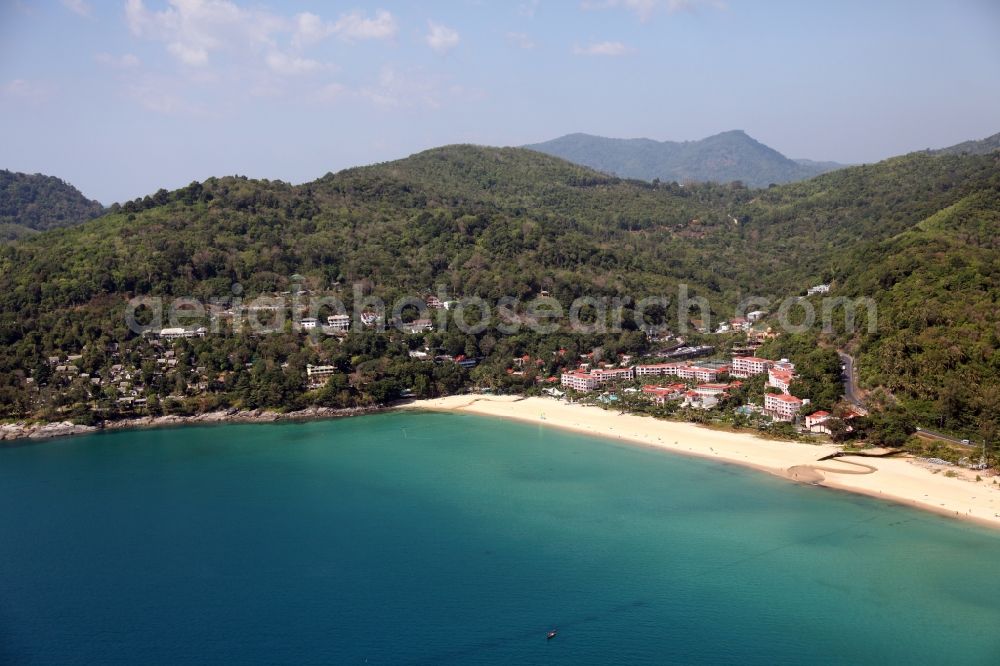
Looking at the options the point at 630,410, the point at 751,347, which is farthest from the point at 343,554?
the point at 751,347

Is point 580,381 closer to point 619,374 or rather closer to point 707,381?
point 619,374

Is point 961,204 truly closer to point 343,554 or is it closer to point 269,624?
point 343,554

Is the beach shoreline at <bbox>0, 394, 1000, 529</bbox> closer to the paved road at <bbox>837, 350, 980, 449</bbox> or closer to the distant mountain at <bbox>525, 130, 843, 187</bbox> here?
the paved road at <bbox>837, 350, 980, 449</bbox>

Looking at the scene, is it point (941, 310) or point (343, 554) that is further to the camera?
point (941, 310)

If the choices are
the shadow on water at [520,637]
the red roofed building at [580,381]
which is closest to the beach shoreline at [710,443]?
the red roofed building at [580,381]

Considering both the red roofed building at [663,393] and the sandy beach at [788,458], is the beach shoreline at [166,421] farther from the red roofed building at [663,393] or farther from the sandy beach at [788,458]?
the red roofed building at [663,393]

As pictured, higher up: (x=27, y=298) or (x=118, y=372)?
(x=27, y=298)

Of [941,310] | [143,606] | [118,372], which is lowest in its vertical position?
[143,606]

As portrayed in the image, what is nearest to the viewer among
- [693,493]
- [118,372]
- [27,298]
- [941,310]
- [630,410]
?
[693,493]
